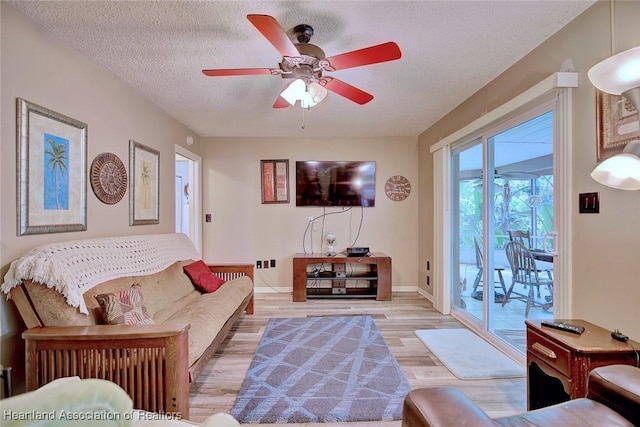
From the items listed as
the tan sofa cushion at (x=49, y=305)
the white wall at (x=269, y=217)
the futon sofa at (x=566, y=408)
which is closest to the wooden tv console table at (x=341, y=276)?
the white wall at (x=269, y=217)

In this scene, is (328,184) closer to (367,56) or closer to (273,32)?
(367,56)

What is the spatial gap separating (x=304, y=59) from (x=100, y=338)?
191 centimetres

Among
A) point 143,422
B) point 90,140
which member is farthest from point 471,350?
point 90,140

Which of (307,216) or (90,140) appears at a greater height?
(90,140)

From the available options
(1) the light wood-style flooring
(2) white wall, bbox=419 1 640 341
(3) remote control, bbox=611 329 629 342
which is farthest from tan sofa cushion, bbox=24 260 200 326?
(2) white wall, bbox=419 1 640 341

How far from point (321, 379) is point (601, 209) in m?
2.04

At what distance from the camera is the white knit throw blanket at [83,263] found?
4.94 ft

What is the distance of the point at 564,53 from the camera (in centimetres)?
181

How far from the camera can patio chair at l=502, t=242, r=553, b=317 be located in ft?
7.89

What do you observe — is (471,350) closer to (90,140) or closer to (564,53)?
(564,53)

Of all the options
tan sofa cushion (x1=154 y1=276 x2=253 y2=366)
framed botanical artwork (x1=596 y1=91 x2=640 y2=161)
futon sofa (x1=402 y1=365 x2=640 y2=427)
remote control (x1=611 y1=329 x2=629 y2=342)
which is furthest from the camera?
tan sofa cushion (x1=154 y1=276 x2=253 y2=366)

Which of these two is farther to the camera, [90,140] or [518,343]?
[518,343]

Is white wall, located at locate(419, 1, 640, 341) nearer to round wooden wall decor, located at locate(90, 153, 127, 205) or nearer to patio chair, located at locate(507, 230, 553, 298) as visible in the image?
patio chair, located at locate(507, 230, 553, 298)

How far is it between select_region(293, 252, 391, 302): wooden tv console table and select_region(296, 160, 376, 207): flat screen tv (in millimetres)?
844
